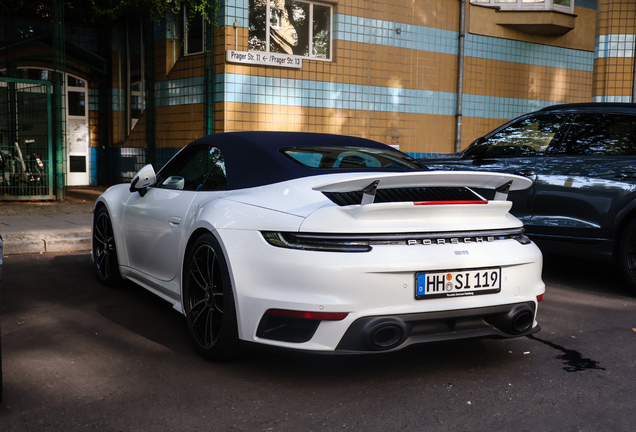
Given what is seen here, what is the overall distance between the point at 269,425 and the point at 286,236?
2.89ft

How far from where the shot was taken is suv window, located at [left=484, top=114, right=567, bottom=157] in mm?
5996

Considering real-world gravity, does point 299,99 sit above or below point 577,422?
above

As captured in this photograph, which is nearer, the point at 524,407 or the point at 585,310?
the point at 524,407

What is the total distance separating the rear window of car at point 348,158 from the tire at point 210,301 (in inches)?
29.9

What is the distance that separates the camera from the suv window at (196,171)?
3.90 metres

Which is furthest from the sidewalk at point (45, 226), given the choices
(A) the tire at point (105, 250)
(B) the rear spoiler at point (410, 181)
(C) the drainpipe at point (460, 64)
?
(C) the drainpipe at point (460, 64)

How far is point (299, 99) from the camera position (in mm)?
12492

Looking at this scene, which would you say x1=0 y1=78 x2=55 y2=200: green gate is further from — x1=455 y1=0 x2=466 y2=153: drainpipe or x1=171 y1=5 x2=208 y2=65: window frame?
x1=455 y1=0 x2=466 y2=153: drainpipe

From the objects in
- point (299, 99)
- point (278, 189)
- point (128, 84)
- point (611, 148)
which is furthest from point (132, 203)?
point (128, 84)

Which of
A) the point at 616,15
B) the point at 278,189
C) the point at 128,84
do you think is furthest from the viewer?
the point at 128,84

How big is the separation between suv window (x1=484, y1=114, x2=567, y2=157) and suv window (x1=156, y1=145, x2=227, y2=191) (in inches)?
131

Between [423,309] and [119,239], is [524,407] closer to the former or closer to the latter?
[423,309]

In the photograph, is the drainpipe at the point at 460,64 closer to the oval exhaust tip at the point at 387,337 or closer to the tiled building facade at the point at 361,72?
the tiled building facade at the point at 361,72

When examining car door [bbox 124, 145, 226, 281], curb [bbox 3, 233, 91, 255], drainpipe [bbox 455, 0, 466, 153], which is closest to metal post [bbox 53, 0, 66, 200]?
curb [bbox 3, 233, 91, 255]
